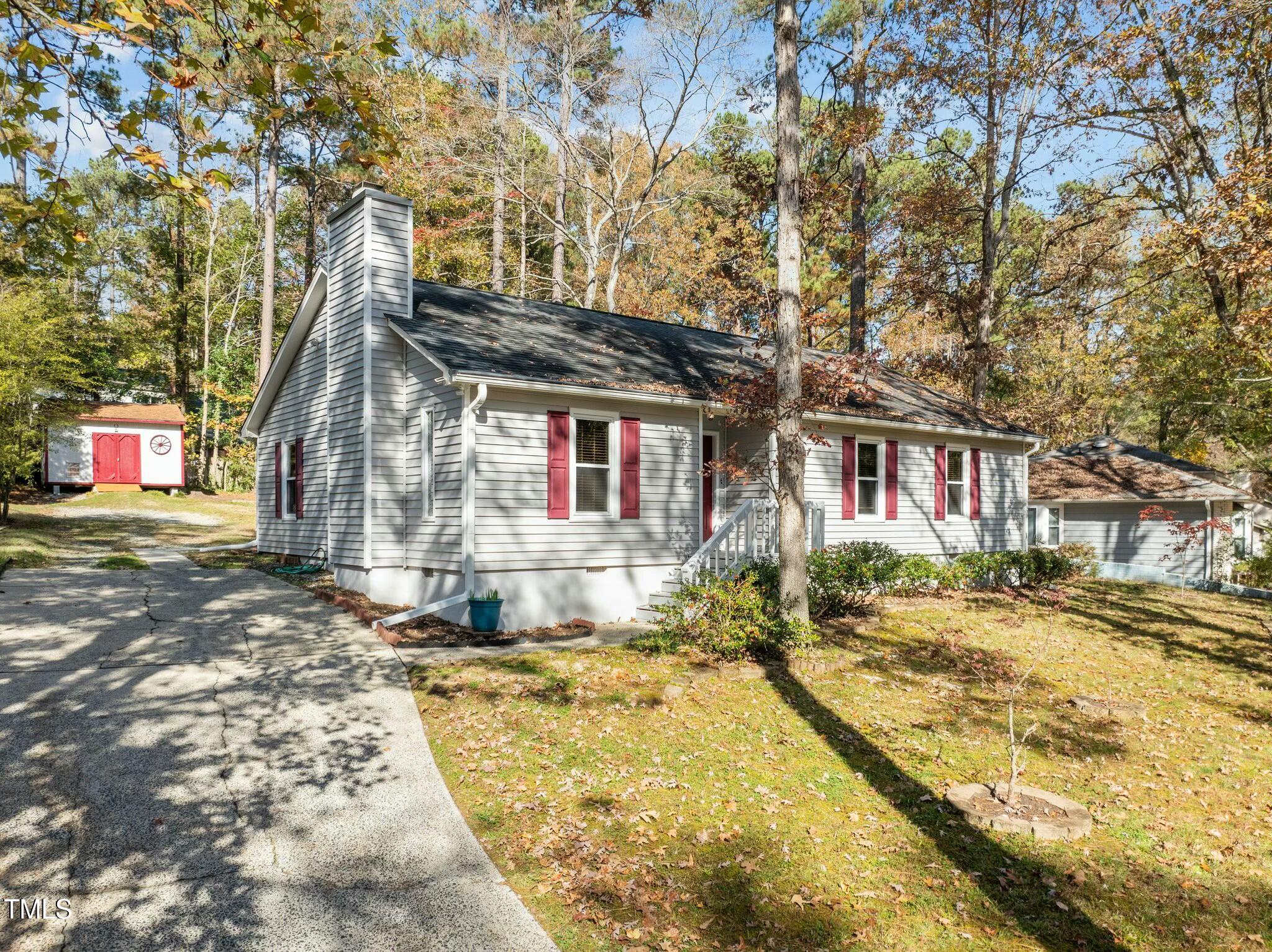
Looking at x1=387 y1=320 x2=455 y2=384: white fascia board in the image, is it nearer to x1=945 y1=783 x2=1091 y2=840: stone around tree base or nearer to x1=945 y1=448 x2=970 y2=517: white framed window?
x1=945 y1=783 x2=1091 y2=840: stone around tree base

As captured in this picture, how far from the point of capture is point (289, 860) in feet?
15.5

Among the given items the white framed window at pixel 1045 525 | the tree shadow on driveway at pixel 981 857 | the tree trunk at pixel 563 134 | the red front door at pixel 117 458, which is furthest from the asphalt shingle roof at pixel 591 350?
the red front door at pixel 117 458

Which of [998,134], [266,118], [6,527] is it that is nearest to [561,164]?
[998,134]

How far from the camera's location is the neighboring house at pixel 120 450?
28906 millimetres

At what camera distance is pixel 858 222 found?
22.4m

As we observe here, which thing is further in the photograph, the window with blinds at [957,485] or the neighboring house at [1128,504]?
the neighboring house at [1128,504]

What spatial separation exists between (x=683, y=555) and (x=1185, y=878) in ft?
27.1

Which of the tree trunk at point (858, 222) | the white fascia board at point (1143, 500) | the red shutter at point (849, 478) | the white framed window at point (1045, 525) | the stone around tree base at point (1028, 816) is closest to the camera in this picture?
the stone around tree base at point (1028, 816)

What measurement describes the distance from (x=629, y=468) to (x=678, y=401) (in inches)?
54.1

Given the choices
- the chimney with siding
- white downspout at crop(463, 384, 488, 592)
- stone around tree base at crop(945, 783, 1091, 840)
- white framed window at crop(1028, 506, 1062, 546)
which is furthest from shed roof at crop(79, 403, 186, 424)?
white framed window at crop(1028, 506, 1062, 546)

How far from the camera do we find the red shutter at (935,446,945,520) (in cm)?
1702

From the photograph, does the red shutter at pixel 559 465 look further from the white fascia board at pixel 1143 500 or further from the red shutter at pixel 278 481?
the white fascia board at pixel 1143 500

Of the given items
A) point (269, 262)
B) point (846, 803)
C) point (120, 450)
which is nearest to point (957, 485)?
point (846, 803)

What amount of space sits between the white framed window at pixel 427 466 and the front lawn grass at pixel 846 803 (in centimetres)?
330
